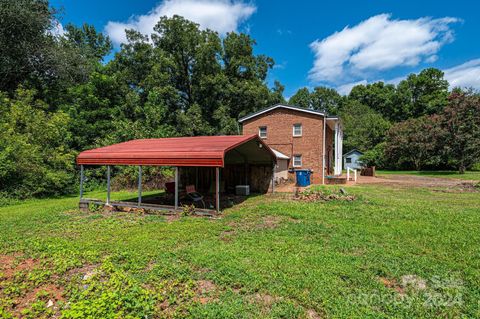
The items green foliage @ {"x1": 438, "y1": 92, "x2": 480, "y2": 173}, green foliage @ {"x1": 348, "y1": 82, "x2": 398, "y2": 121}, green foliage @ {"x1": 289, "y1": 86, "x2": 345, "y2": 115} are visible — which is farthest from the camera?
green foliage @ {"x1": 289, "y1": 86, "x2": 345, "y2": 115}

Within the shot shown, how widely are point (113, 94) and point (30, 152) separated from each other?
478 inches

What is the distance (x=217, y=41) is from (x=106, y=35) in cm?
2572

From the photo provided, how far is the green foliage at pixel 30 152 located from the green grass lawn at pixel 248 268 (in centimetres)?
627

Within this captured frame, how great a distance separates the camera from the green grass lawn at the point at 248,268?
3.23m

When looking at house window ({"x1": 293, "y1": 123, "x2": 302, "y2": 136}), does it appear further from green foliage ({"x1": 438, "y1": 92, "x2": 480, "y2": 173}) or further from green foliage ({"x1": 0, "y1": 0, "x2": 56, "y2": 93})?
green foliage ({"x1": 0, "y1": 0, "x2": 56, "y2": 93})

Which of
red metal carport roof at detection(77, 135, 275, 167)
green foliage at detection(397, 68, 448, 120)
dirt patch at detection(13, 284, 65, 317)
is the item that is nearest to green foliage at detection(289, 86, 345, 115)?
green foliage at detection(397, 68, 448, 120)

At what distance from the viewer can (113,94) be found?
23.4 meters

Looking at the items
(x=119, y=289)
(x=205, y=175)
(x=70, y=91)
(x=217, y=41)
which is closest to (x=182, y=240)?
(x=119, y=289)

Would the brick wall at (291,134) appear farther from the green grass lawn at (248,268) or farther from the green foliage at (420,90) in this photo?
the green foliage at (420,90)

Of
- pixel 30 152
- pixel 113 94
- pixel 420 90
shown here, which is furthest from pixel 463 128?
pixel 30 152

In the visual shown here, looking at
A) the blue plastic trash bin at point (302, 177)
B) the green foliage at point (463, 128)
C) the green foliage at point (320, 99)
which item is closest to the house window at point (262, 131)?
the blue plastic trash bin at point (302, 177)

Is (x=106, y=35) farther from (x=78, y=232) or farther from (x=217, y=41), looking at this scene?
(x=78, y=232)

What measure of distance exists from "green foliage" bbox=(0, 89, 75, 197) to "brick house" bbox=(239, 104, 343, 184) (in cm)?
1267

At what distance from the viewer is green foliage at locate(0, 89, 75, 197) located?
40.2 ft
